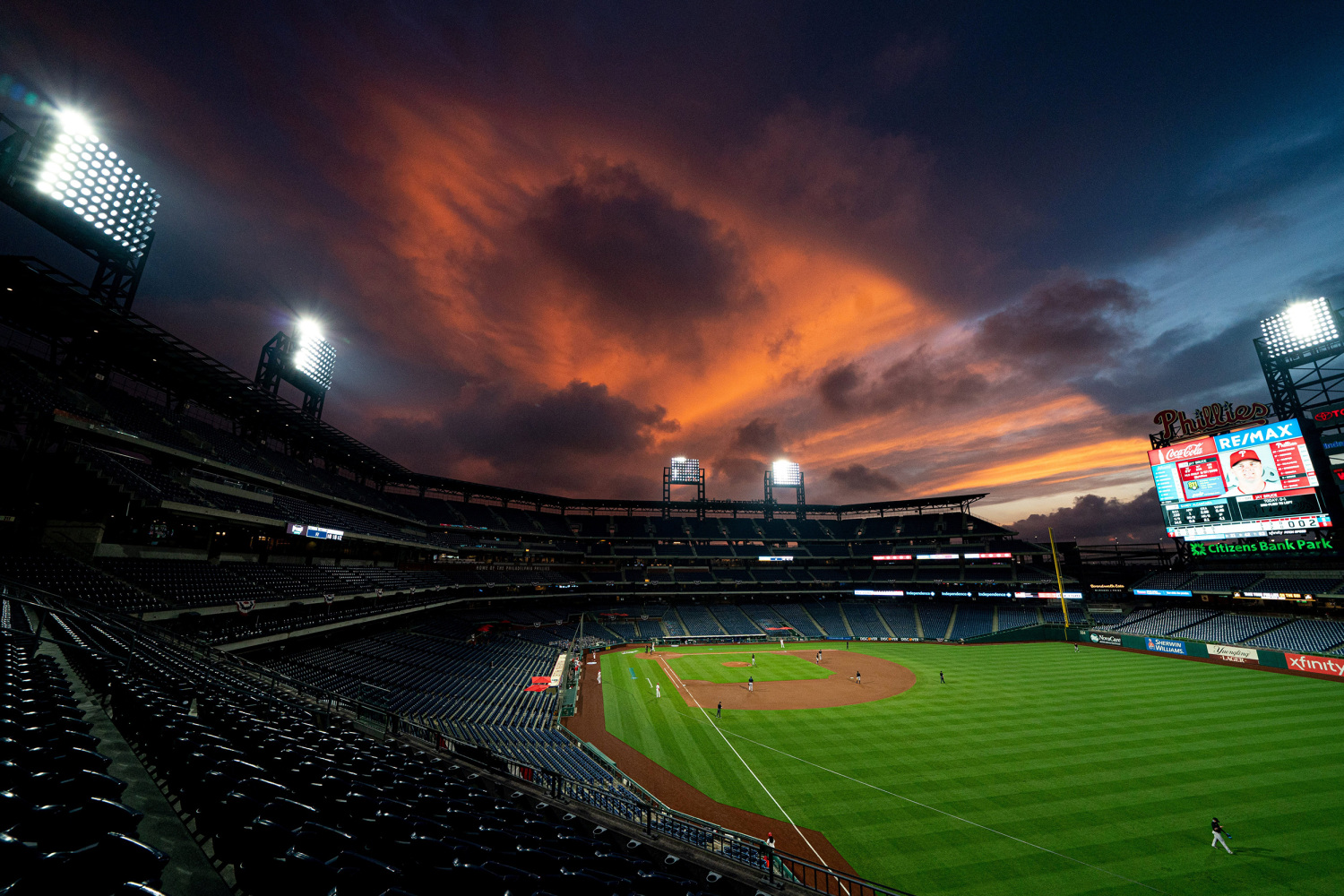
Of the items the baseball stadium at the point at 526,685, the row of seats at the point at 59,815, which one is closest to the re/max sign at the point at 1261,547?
the baseball stadium at the point at 526,685

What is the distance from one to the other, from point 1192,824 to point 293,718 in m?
29.1

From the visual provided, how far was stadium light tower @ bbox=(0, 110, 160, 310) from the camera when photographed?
998 inches

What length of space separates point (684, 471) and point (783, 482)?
19.0 meters

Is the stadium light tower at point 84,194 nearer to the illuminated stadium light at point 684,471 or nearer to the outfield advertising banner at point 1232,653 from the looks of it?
the illuminated stadium light at point 684,471

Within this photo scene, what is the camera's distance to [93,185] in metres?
28.0

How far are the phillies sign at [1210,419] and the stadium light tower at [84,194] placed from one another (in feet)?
281

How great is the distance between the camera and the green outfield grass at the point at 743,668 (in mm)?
42625

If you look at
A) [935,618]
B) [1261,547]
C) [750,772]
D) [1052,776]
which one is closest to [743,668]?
[750,772]

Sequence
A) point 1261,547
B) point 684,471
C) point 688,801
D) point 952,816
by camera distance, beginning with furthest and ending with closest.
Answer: point 684,471 < point 1261,547 < point 688,801 < point 952,816

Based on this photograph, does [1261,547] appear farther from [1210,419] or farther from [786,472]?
[786,472]

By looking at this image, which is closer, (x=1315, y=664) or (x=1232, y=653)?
(x=1315, y=664)

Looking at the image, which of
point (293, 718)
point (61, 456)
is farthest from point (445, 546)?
point (293, 718)

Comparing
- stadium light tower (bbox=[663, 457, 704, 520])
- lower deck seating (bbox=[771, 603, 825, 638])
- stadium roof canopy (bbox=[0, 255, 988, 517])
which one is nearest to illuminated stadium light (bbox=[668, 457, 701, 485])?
stadium light tower (bbox=[663, 457, 704, 520])

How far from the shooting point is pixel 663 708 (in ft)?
109
